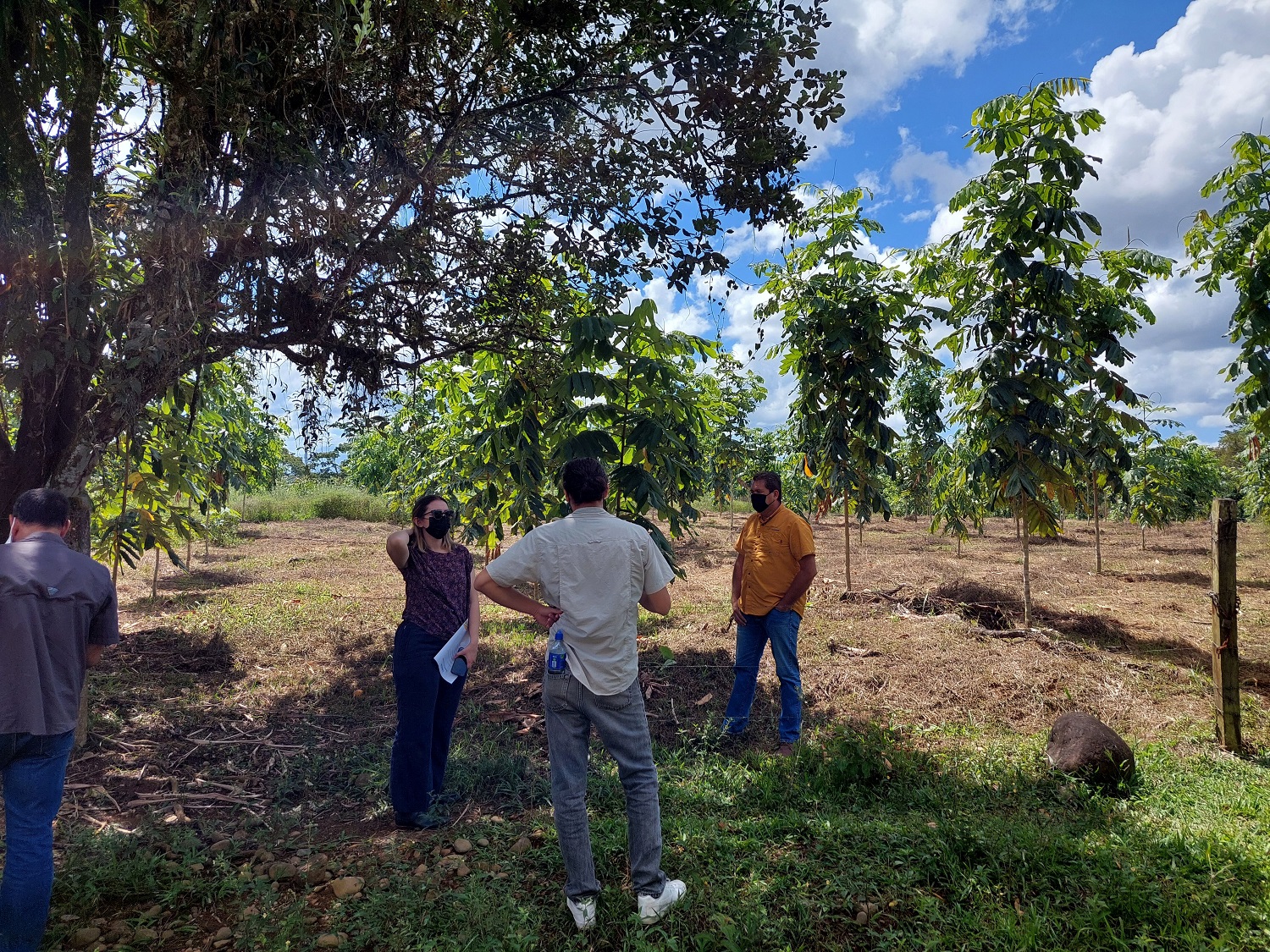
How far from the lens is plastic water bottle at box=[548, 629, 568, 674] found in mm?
3072

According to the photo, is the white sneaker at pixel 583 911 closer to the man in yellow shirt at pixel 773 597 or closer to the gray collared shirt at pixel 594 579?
the gray collared shirt at pixel 594 579

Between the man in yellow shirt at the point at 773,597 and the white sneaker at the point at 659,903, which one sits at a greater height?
the man in yellow shirt at the point at 773,597

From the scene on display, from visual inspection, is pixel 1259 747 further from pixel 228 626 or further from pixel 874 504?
pixel 228 626

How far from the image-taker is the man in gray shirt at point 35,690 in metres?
2.76

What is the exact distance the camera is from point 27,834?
2797mm

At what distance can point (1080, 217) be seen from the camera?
28.7 feet

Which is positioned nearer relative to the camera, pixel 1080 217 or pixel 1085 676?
pixel 1085 676

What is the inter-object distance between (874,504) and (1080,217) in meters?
4.30

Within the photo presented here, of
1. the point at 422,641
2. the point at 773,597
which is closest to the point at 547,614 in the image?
the point at 422,641

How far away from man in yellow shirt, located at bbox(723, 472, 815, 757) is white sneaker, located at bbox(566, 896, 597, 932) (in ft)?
8.14

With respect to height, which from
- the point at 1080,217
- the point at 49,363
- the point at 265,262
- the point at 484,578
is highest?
the point at 1080,217

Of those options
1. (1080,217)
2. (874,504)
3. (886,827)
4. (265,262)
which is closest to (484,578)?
(886,827)

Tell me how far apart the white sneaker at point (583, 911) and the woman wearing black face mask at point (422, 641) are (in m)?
1.32

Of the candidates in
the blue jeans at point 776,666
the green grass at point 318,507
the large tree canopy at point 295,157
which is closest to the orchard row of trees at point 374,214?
the large tree canopy at point 295,157
